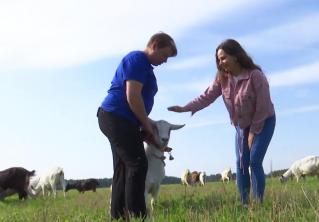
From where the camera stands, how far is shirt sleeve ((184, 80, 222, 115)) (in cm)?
754

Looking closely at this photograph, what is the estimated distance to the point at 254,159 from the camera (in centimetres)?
681

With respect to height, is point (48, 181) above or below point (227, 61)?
below

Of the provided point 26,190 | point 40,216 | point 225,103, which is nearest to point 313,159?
point 26,190

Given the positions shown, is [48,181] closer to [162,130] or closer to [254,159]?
[162,130]

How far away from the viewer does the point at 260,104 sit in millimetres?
6832

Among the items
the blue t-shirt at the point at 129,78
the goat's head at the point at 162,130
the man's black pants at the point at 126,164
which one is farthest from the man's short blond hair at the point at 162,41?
the goat's head at the point at 162,130

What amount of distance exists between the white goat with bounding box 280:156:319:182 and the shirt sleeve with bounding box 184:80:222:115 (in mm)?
20262

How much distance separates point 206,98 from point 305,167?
22.3 metres

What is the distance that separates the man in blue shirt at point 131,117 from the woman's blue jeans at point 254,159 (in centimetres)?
132

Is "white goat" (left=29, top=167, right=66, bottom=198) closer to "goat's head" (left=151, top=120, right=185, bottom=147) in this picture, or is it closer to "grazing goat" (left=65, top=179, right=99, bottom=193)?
"grazing goat" (left=65, top=179, right=99, bottom=193)

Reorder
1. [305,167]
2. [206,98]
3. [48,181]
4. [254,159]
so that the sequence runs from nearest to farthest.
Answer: [254,159] < [206,98] < [48,181] < [305,167]

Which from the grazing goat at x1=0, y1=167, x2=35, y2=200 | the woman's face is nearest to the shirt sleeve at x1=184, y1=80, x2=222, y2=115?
the woman's face

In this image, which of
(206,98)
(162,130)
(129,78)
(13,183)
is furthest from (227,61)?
(13,183)

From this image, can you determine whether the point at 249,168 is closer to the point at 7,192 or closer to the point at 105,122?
the point at 105,122
